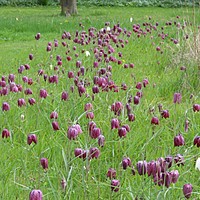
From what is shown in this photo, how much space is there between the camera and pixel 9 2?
87.3 feet

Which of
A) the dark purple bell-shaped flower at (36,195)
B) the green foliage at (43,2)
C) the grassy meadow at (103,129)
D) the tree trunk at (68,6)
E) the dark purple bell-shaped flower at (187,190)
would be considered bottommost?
the green foliage at (43,2)

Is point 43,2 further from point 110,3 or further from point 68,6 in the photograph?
point 68,6

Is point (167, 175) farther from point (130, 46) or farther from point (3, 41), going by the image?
point (3, 41)

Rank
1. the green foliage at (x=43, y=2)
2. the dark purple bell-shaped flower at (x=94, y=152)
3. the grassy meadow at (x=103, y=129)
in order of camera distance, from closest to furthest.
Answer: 1. the dark purple bell-shaped flower at (x=94, y=152)
2. the grassy meadow at (x=103, y=129)
3. the green foliage at (x=43, y=2)

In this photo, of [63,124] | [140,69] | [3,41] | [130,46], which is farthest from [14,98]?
[3,41]

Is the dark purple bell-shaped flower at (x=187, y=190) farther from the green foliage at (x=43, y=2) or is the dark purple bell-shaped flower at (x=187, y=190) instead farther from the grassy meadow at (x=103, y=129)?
the green foliage at (x=43, y=2)

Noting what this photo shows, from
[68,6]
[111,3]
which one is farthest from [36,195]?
[111,3]

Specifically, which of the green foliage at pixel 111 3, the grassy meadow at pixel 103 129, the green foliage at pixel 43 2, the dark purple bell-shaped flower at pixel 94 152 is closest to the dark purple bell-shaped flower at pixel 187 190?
the grassy meadow at pixel 103 129

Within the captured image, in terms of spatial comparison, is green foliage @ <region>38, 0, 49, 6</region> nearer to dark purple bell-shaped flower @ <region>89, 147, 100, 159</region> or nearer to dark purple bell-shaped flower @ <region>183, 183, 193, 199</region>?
dark purple bell-shaped flower @ <region>89, 147, 100, 159</region>

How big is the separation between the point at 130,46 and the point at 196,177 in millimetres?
5305

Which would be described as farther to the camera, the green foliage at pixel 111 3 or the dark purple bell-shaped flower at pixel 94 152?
the green foliage at pixel 111 3

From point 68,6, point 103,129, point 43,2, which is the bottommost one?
point 43,2

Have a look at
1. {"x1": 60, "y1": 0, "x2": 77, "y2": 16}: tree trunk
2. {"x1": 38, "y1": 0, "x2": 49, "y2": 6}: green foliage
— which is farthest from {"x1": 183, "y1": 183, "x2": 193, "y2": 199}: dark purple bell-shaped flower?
{"x1": 38, "y1": 0, "x2": 49, "y2": 6}: green foliage

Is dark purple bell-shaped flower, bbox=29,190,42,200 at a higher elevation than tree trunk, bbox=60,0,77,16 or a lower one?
higher
